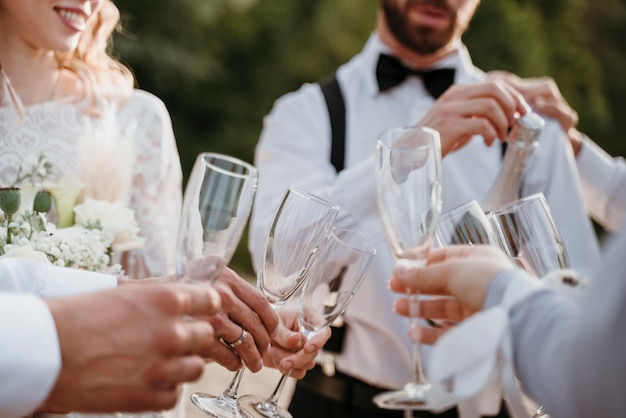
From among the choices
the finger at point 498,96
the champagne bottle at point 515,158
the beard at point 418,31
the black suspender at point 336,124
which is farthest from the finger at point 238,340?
the beard at point 418,31

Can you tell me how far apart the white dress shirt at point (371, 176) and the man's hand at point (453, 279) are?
1.06 metres

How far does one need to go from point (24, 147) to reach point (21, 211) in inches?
18.0

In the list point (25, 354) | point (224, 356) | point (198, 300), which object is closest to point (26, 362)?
point (25, 354)

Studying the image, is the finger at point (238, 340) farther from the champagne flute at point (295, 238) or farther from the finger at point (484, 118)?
the finger at point (484, 118)

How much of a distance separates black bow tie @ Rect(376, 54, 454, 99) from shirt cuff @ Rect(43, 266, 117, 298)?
1721mm

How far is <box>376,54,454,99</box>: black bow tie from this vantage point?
3.16 meters

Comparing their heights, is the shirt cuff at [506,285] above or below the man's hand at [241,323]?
above

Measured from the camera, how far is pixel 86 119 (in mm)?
2477

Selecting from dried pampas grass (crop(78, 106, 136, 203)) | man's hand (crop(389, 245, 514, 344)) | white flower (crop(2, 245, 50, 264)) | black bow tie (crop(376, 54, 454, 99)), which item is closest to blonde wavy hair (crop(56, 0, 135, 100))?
dried pampas grass (crop(78, 106, 136, 203))

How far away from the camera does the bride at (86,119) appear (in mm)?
2324

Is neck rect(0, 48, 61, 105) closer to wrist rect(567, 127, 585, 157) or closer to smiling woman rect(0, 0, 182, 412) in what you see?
smiling woman rect(0, 0, 182, 412)

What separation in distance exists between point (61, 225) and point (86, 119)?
0.50 metres

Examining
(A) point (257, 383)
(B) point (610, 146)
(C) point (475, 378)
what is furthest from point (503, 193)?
(B) point (610, 146)

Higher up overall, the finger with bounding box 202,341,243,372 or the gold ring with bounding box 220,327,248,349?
the gold ring with bounding box 220,327,248,349
